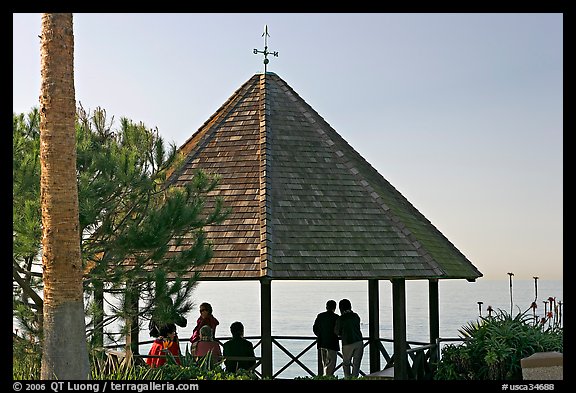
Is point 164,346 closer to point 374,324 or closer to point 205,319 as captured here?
point 205,319

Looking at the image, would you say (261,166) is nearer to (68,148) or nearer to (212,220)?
(212,220)

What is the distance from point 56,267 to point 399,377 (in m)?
6.37

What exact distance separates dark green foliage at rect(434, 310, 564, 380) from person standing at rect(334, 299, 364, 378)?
4.72 feet

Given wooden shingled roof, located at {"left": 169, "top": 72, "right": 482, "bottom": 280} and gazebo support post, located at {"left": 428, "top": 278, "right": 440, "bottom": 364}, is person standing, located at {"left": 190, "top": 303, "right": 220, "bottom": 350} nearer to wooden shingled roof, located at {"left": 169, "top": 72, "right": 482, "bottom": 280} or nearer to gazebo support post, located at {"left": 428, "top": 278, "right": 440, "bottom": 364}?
wooden shingled roof, located at {"left": 169, "top": 72, "right": 482, "bottom": 280}

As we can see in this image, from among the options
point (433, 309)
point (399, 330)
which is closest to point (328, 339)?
point (399, 330)

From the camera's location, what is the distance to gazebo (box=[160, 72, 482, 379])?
1507 centimetres

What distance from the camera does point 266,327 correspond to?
14.5 m

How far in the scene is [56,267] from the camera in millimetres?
11391

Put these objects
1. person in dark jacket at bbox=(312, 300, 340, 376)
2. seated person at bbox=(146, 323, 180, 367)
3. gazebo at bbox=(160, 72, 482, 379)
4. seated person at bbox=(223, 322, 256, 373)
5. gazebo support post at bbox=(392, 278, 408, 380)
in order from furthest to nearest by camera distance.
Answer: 1. person in dark jacket at bbox=(312, 300, 340, 376)
2. gazebo support post at bbox=(392, 278, 408, 380)
3. gazebo at bbox=(160, 72, 482, 379)
4. seated person at bbox=(223, 322, 256, 373)
5. seated person at bbox=(146, 323, 180, 367)

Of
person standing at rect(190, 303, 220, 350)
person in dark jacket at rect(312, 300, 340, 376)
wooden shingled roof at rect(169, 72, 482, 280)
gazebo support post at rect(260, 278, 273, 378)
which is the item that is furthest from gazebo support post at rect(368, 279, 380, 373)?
gazebo support post at rect(260, 278, 273, 378)

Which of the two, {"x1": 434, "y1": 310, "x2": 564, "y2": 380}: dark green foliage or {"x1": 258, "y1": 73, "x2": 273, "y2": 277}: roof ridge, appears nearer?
{"x1": 258, "y1": 73, "x2": 273, "y2": 277}: roof ridge

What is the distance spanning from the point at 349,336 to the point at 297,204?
97.9 inches

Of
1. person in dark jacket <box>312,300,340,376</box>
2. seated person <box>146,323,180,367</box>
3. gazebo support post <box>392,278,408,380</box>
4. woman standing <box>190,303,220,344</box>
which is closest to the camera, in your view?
seated person <box>146,323,180,367</box>

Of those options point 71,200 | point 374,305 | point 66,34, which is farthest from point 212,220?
point 374,305
